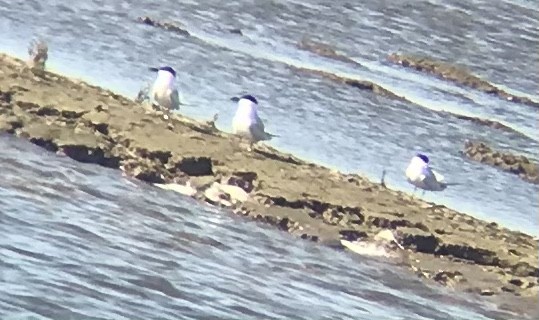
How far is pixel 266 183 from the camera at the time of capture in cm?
1229

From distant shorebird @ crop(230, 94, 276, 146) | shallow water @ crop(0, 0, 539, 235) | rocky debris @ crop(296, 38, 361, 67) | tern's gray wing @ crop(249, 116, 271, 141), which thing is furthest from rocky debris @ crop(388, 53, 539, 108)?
tern's gray wing @ crop(249, 116, 271, 141)

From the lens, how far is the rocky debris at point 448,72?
26.0 meters

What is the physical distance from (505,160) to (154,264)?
34.7ft

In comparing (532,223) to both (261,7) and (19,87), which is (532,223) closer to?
(19,87)

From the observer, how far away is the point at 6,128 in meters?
11.7

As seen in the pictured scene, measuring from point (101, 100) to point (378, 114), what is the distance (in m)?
7.61

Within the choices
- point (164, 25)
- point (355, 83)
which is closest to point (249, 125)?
point (355, 83)

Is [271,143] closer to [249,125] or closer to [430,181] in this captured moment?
[249,125]

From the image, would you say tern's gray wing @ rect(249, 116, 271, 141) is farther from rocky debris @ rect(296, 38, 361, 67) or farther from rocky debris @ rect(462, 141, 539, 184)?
rocky debris @ rect(296, 38, 361, 67)

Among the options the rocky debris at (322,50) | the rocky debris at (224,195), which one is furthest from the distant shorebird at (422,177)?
the rocky debris at (322,50)

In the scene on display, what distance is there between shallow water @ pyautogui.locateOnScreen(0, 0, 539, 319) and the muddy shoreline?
350mm

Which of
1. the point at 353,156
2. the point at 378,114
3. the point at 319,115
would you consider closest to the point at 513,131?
the point at 378,114

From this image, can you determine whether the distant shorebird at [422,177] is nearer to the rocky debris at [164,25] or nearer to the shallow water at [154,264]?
the shallow water at [154,264]

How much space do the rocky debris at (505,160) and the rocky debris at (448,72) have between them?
590 cm
